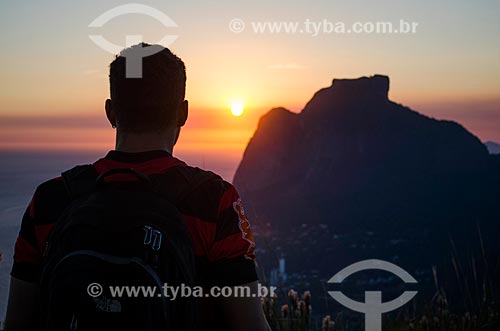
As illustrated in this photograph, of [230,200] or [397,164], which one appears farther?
[397,164]

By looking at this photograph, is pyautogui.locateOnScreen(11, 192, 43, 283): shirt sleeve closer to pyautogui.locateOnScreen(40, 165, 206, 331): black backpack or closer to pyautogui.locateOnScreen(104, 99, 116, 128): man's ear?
pyautogui.locateOnScreen(40, 165, 206, 331): black backpack

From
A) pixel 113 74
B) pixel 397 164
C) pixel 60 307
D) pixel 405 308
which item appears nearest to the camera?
pixel 60 307

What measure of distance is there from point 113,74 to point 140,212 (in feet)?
2.13

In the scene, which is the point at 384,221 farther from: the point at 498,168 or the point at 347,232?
the point at 498,168

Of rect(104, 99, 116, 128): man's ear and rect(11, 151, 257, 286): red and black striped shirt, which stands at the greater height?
rect(104, 99, 116, 128): man's ear

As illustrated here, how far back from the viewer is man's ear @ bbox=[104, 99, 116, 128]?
2826 mm

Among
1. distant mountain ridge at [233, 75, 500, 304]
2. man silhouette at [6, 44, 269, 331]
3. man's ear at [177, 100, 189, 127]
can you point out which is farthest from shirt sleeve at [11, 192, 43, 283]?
distant mountain ridge at [233, 75, 500, 304]

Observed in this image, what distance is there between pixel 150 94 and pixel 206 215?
551 mm

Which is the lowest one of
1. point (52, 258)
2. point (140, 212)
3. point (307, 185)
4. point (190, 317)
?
point (190, 317)

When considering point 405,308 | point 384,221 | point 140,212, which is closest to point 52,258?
point 140,212

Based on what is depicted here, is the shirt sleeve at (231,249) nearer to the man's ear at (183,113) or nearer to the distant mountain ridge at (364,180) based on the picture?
the man's ear at (183,113)

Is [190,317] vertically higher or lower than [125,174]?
lower

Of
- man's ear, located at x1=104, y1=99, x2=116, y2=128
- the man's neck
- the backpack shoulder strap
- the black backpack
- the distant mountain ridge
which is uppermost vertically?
the distant mountain ridge

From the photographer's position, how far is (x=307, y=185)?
126250 millimetres
